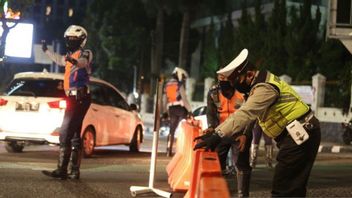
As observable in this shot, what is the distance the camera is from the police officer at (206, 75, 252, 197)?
8242 millimetres

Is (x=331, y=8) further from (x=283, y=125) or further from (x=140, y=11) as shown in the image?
(x=140, y=11)

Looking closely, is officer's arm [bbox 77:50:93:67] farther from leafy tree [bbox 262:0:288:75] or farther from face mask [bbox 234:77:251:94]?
leafy tree [bbox 262:0:288:75]

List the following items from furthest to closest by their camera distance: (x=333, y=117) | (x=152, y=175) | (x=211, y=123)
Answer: (x=333, y=117)
(x=211, y=123)
(x=152, y=175)

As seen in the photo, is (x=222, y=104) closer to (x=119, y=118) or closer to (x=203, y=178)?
(x=203, y=178)

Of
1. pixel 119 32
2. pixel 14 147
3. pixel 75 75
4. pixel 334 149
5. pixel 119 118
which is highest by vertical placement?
pixel 119 32

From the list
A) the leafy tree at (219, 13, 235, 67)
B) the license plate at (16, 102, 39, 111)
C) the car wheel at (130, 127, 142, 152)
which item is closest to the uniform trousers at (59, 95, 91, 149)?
the license plate at (16, 102, 39, 111)

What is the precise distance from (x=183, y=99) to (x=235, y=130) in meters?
8.61

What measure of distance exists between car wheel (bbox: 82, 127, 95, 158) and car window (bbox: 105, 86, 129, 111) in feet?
4.19

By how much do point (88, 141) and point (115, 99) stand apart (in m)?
1.77

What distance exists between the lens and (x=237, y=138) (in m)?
8.05

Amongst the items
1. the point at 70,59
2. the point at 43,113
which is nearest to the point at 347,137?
the point at 43,113

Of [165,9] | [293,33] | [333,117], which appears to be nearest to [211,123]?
[333,117]

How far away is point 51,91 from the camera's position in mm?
13359

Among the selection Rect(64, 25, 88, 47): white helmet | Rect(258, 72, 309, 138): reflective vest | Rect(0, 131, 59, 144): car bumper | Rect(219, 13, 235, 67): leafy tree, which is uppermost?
Rect(219, 13, 235, 67): leafy tree
